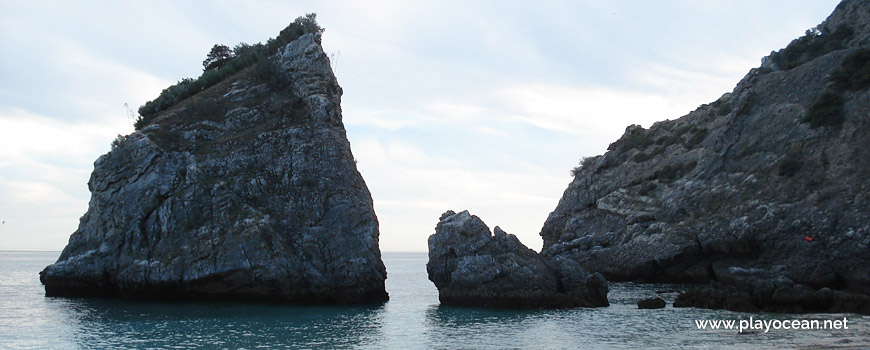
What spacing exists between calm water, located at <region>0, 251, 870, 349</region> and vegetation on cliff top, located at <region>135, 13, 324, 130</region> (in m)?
17.3

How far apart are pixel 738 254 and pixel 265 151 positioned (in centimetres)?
3847

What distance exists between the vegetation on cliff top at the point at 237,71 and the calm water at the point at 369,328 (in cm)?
1732

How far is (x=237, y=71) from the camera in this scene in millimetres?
56594

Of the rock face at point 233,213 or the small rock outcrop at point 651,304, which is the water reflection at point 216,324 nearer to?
the rock face at point 233,213

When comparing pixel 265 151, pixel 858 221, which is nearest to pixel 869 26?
pixel 858 221

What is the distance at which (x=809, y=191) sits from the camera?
161 ft

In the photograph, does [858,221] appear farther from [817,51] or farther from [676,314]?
[817,51]

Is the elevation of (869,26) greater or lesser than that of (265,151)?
greater

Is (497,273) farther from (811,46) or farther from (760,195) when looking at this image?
(811,46)

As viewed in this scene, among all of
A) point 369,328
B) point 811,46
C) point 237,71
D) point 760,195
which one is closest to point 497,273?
point 369,328

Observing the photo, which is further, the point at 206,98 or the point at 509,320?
the point at 206,98

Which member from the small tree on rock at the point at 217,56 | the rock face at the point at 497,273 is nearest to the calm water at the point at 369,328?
the rock face at the point at 497,273

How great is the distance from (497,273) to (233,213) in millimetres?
17720

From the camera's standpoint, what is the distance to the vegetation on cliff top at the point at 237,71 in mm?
50656
